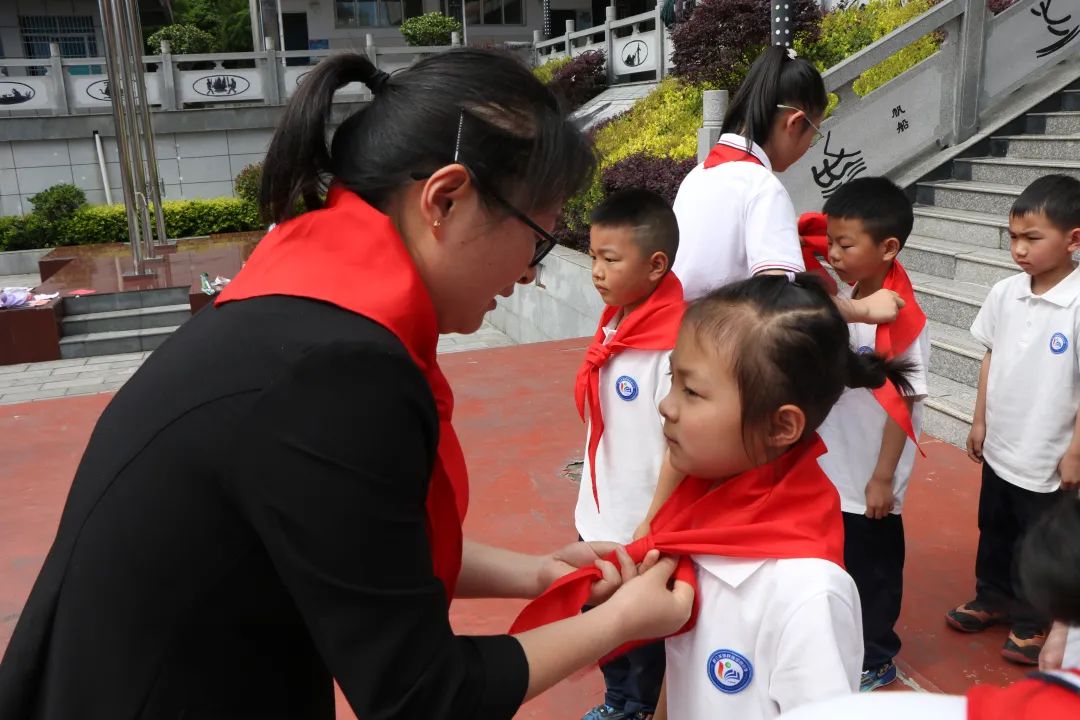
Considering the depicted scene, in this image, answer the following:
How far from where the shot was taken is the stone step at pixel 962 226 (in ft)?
16.5

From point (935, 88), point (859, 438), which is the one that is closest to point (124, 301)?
point (935, 88)

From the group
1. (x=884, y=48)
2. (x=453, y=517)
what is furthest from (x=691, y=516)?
(x=884, y=48)

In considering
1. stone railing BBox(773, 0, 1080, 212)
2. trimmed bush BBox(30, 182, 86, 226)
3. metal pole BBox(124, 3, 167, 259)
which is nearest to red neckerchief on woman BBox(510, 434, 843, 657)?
stone railing BBox(773, 0, 1080, 212)

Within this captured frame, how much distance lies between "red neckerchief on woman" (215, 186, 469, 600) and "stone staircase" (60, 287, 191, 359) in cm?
812

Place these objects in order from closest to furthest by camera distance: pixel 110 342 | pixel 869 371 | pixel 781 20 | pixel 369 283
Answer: pixel 369 283 < pixel 869 371 < pixel 781 20 < pixel 110 342

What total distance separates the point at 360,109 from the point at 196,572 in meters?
0.60

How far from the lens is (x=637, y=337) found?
2.21 m

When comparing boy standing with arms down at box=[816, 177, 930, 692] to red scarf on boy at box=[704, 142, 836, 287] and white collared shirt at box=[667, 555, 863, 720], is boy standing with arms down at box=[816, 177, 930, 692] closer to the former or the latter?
red scarf on boy at box=[704, 142, 836, 287]

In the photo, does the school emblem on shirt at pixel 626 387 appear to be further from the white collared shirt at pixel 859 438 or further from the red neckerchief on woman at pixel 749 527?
the red neckerchief on woman at pixel 749 527

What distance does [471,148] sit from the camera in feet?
3.41

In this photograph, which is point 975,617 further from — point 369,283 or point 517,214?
point 369,283

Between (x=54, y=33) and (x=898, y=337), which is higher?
(x=54, y=33)

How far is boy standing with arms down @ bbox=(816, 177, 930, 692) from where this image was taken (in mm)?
2223

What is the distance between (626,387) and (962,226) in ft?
12.9
